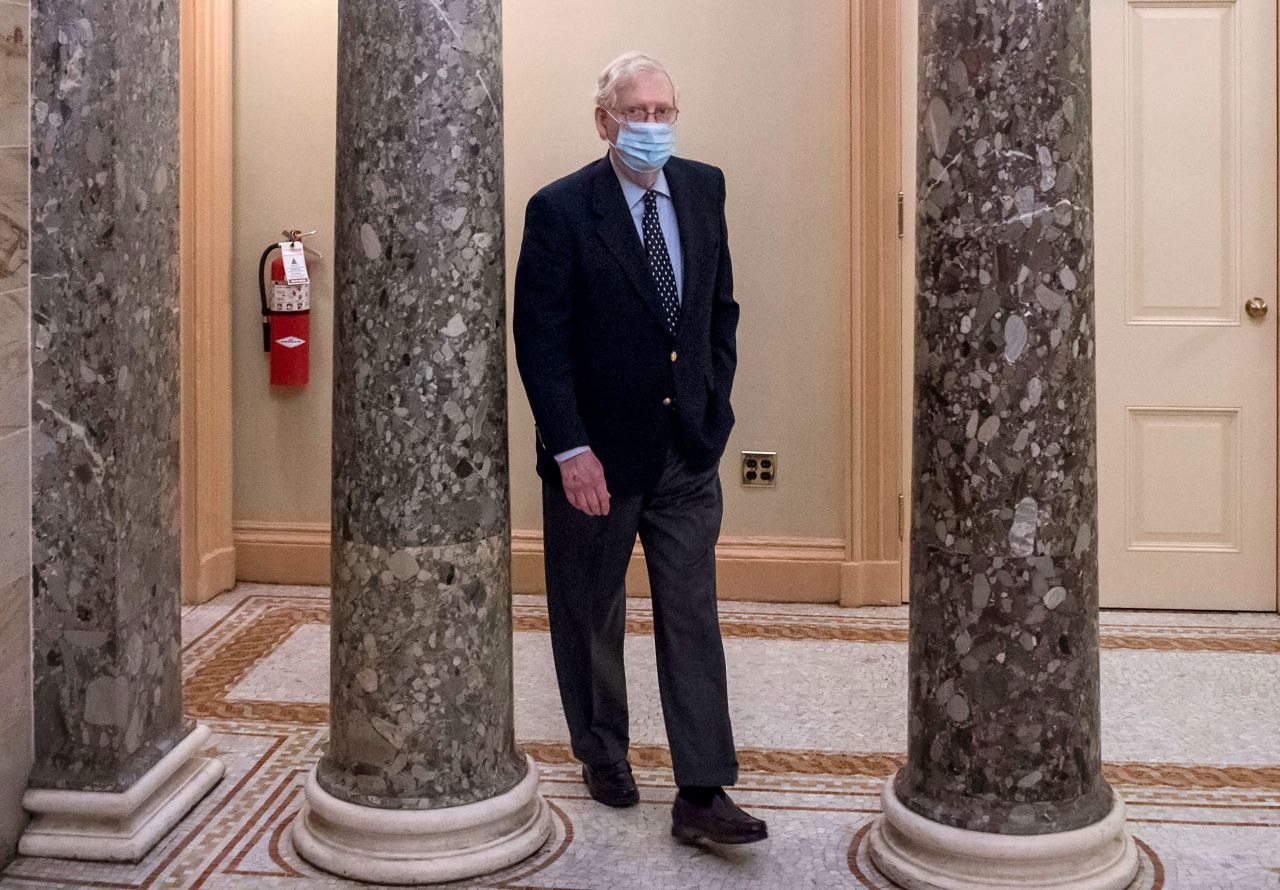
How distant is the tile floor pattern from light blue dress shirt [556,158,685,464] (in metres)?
1.22

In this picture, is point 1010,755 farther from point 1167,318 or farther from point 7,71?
point 1167,318

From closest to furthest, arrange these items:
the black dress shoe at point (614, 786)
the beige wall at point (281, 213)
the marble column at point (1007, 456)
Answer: the marble column at point (1007, 456)
the black dress shoe at point (614, 786)
the beige wall at point (281, 213)

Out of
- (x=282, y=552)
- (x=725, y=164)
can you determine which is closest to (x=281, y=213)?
(x=282, y=552)

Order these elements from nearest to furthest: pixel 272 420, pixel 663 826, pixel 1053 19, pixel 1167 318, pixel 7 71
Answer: pixel 1053 19, pixel 7 71, pixel 663 826, pixel 1167 318, pixel 272 420

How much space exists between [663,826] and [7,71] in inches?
83.3

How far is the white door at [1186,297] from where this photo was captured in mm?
5043

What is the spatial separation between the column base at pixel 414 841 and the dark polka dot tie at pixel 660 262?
1.09 meters

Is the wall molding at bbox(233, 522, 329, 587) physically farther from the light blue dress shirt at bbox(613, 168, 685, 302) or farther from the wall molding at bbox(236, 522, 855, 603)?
the light blue dress shirt at bbox(613, 168, 685, 302)

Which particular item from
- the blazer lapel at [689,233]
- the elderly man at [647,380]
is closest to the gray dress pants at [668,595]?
the elderly man at [647,380]

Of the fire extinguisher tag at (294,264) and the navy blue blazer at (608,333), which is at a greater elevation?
the fire extinguisher tag at (294,264)

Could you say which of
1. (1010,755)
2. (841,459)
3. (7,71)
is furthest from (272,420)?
(1010,755)

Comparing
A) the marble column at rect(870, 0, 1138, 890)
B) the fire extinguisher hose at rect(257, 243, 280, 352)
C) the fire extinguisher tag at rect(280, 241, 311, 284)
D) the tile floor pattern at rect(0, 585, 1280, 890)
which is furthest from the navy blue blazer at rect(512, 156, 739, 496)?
the fire extinguisher hose at rect(257, 243, 280, 352)

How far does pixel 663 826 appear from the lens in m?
3.19

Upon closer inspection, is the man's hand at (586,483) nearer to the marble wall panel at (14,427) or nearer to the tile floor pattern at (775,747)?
the tile floor pattern at (775,747)
